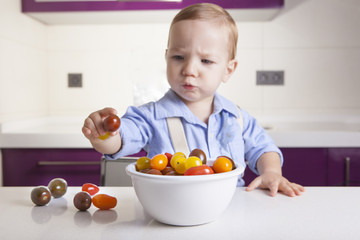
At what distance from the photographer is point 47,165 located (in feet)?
5.78

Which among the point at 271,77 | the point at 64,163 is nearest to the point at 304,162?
the point at 271,77

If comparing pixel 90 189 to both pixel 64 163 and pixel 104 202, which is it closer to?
pixel 104 202

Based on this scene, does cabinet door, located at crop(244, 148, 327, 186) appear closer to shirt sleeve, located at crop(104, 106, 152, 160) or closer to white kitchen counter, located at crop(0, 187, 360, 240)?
shirt sleeve, located at crop(104, 106, 152, 160)

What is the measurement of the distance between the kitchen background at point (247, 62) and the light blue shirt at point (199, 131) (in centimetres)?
117

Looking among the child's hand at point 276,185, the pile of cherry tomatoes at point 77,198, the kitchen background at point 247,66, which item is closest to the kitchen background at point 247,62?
the kitchen background at point 247,66

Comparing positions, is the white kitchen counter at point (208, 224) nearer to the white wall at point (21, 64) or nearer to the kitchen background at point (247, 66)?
the white wall at point (21, 64)

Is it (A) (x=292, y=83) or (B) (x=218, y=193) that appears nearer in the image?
(B) (x=218, y=193)

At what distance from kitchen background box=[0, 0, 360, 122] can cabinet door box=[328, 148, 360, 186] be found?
0.56 m

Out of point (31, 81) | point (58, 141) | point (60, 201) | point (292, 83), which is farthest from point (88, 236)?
point (292, 83)

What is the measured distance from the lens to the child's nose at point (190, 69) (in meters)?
0.95

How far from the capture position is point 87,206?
66 cm

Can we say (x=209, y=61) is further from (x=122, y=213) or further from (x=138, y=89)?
(x=138, y=89)

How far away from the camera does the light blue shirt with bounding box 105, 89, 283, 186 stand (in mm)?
1059

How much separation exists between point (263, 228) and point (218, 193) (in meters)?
0.09
